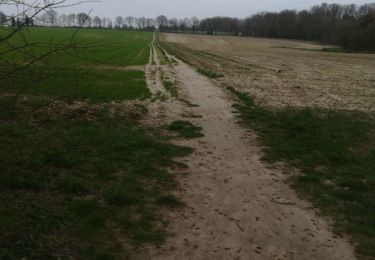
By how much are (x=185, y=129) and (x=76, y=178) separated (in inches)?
209

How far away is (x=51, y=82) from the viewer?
58.6 feet

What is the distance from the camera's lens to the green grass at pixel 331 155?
7082mm

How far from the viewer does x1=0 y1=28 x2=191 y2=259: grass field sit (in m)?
5.54

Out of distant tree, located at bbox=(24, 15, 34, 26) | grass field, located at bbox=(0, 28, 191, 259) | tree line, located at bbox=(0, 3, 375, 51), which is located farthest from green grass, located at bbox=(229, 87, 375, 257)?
tree line, located at bbox=(0, 3, 375, 51)

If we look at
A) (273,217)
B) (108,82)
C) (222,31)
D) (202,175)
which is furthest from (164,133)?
(222,31)

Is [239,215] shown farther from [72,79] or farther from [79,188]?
[72,79]

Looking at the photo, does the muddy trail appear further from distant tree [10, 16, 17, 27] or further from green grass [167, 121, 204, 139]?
distant tree [10, 16, 17, 27]

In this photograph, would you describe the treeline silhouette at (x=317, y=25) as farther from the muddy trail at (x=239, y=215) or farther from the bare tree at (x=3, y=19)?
the bare tree at (x=3, y=19)

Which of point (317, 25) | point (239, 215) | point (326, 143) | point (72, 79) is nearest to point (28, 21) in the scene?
point (239, 215)

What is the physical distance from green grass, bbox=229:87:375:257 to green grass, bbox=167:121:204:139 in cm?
189

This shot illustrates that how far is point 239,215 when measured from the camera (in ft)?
22.5

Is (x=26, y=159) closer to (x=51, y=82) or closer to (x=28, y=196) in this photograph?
(x=28, y=196)

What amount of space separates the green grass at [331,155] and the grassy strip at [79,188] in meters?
2.80

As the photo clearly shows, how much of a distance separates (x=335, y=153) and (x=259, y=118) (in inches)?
167
